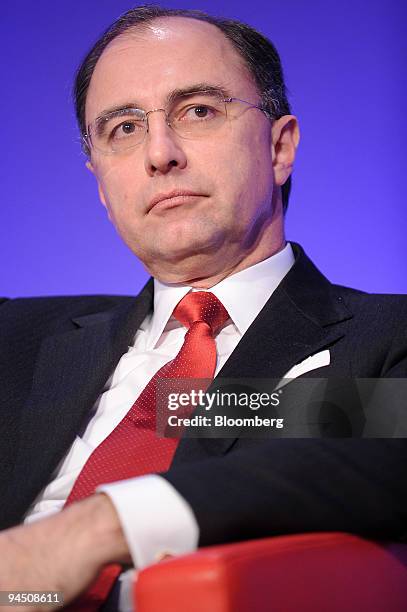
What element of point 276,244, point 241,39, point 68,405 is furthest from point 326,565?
point 241,39

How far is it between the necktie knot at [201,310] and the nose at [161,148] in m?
0.30

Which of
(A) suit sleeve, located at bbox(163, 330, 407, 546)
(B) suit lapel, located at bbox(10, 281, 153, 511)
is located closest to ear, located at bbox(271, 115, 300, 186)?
(B) suit lapel, located at bbox(10, 281, 153, 511)

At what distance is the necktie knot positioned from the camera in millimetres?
1711

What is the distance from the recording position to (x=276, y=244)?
191cm

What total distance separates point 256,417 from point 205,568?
0.60 metres

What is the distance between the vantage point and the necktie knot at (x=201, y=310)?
1.71 meters

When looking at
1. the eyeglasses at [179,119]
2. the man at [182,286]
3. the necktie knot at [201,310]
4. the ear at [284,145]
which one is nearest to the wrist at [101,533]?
the man at [182,286]

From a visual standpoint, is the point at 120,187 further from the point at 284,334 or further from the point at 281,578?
the point at 281,578

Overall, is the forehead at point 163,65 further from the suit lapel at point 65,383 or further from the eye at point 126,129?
the suit lapel at point 65,383

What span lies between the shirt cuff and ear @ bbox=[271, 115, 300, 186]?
1.15 meters

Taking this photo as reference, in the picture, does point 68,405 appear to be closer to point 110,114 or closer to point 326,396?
point 326,396

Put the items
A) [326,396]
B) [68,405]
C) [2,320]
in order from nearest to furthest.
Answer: [326,396]
[68,405]
[2,320]

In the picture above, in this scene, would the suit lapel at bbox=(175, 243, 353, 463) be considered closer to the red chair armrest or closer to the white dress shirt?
the white dress shirt

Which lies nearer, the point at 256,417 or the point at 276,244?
the point at 256,417
